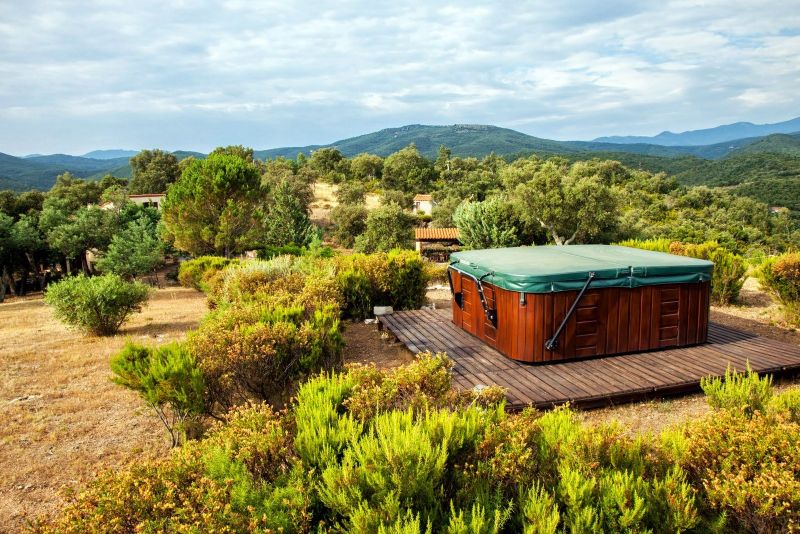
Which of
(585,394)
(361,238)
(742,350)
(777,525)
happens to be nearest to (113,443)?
(585,394)

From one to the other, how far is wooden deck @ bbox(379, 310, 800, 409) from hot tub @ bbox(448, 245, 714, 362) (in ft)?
0.68

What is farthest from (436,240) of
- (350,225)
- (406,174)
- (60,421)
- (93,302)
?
(60,421)

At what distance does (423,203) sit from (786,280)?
1925 inches

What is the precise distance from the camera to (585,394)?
611 centimetres

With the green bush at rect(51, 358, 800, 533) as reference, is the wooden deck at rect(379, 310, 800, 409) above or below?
below

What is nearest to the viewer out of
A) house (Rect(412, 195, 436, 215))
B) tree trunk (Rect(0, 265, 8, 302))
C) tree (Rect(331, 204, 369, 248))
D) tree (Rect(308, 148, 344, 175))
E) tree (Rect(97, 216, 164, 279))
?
tree (Rect(97, 216, 164, 279))

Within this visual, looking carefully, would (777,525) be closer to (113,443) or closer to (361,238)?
(113,443)

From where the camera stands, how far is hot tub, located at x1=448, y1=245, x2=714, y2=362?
23.4 feet

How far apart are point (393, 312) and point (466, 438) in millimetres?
7613

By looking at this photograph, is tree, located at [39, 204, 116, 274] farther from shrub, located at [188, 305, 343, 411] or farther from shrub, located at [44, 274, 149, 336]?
shrub, located at [188, 305, 343, 411]

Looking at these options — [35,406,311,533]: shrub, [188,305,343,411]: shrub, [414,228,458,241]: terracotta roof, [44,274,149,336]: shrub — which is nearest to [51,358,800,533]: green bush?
[35,406,311,533]: shrub

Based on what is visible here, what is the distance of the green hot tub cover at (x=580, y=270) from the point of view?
7070 mm

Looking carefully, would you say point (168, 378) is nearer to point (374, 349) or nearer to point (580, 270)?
point (374, 349)

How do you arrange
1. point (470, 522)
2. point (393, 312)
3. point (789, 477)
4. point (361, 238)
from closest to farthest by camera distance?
point (470, 522)
point (789, 477)
point (393, 312)
point (361, 238)
